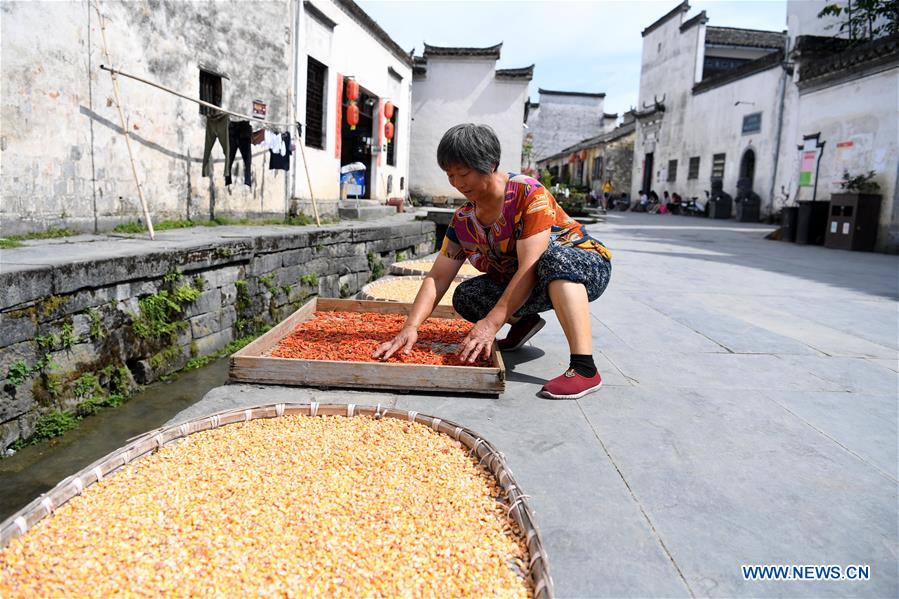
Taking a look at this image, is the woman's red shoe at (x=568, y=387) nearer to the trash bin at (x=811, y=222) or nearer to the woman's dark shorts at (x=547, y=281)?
the woman's dark shorts at (x=547, y=281)

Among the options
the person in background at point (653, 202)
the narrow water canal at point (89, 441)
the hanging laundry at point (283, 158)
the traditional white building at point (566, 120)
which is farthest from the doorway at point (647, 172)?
the narrow water canal at point (89, 441)

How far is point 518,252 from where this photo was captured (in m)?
2.36

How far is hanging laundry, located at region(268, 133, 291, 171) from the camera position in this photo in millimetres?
7855

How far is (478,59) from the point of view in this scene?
16109mm

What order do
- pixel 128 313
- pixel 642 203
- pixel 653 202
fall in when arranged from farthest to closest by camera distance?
pixel 642 203, pixel 653 202, pixel 128 313

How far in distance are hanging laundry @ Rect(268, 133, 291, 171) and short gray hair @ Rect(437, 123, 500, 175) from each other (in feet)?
20.0

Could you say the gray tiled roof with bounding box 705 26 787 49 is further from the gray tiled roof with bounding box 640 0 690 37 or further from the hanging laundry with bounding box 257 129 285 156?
the hanging laundry with bounding box 257 129 285 156

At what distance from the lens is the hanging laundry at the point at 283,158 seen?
7855mm

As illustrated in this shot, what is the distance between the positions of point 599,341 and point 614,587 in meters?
2.17

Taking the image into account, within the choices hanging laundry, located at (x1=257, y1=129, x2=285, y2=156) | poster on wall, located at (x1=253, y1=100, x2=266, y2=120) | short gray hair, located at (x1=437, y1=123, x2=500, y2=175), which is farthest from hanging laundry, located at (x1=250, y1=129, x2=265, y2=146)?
short gray hair, located at (x1=437, y1=123, x2=500, y2=175)

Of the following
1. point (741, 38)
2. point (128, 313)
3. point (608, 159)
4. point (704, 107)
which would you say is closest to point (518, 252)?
point (128, 313)

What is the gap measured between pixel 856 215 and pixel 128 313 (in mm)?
10658

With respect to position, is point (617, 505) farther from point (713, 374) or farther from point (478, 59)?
point (478, 59)

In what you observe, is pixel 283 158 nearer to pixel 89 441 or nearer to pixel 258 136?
pixel 258 136
